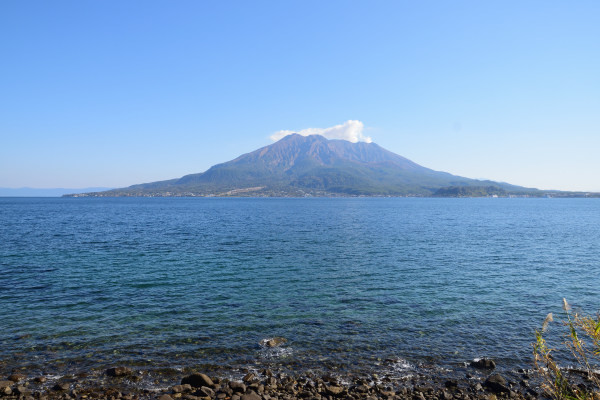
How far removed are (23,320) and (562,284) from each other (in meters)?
42.4

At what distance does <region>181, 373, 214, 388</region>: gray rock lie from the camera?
48.8 ft

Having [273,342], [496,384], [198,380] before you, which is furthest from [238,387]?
[496,384]

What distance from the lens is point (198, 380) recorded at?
49.0 feet

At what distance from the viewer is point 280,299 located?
88.1 feet

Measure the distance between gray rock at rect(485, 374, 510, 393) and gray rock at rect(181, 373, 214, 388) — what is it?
12.1 meters

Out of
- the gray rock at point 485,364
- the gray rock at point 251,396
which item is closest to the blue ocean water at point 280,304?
the gray rock at point 485,364

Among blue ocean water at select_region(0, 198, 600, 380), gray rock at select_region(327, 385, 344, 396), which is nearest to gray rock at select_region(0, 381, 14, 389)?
blue ocean water at select_region(0, 198, 600, 380)

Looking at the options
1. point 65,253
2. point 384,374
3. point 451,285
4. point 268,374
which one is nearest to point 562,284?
point 451,285

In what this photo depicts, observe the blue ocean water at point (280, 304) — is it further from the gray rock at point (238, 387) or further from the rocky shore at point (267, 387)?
the gray rock at point (238, 387)

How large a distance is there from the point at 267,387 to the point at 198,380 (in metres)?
2.96

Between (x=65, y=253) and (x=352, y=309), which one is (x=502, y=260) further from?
(x=65, y=253)

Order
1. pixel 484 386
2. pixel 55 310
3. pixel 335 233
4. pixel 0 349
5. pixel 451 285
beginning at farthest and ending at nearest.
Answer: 1. pixel 335 233
2. pixel 451 285
3. pixel 55 310
4. pixel 0 349
5. pixel 484 386

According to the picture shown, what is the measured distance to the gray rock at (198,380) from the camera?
14883mm

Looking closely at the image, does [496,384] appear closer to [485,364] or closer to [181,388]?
[485,364]
